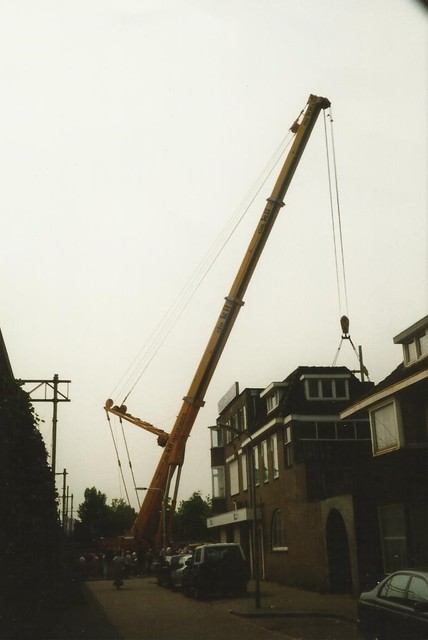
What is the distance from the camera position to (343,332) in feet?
98.7

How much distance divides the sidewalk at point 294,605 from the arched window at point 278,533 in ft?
15.0

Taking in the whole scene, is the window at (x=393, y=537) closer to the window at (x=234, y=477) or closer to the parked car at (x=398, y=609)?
the parked car at (x=398, y=609)

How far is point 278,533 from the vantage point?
31469 mm

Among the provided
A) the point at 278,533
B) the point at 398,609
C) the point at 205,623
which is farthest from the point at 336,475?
the point at 398,609

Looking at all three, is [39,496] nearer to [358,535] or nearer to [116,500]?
[358,535]

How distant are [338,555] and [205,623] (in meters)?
8.00

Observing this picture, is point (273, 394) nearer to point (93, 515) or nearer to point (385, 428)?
point (385, 428)

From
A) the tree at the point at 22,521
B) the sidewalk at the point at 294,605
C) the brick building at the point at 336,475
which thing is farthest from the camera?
the brick building at the point at 336,475

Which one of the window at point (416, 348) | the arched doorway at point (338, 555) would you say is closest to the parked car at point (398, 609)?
the window at point (416, 348)

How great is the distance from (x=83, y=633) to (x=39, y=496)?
395 centimetres

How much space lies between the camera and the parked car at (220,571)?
2355 centimetres

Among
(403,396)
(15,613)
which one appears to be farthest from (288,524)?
(15,613)

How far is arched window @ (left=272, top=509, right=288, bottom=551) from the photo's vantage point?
30281 mm

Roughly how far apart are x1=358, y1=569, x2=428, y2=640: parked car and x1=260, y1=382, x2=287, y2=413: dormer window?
78.1 ft
